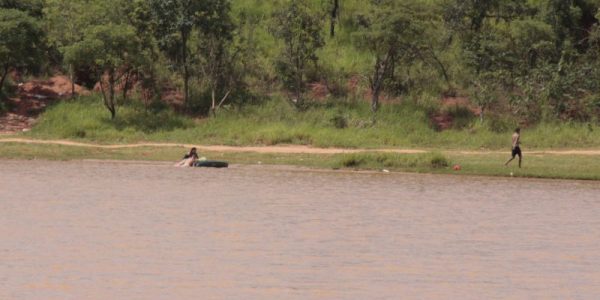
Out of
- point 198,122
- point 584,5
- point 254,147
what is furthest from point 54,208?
point 584,5

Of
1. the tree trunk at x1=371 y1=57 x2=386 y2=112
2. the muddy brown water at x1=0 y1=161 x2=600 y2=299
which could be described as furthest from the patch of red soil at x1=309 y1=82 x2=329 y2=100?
the muddy brown water at x1=0 y1=161 x2=600 y2=299

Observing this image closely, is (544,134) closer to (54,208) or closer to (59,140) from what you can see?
(59,140)

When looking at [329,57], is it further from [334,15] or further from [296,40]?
[296,40]

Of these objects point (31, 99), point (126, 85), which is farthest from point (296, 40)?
point (31, 99)

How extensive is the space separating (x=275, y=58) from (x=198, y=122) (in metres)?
4.89

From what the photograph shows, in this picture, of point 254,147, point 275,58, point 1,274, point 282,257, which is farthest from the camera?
point 275,58

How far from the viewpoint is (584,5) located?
148 ft

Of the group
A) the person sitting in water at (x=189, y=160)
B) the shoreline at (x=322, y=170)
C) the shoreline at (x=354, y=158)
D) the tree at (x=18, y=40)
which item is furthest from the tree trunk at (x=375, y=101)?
the tree at (x=18, y=40)

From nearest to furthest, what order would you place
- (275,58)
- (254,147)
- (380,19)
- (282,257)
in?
(282,257) → (254,147) → (380,19) → (275,58)

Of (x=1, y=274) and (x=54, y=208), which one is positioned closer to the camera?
(x=1, y=274)

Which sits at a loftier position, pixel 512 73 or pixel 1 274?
pixel 512 73

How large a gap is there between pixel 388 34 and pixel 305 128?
468 cm

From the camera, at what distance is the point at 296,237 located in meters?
18.7

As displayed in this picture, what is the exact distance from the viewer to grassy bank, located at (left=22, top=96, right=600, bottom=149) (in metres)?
38.1
